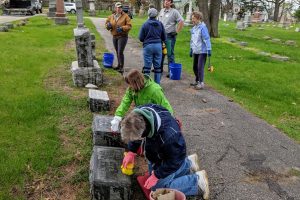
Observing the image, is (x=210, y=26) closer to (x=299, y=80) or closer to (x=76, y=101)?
(x=299, y=80)

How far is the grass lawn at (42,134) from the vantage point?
12.9ft

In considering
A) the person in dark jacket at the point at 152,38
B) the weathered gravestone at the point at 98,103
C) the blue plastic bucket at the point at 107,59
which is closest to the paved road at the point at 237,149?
the person in dark jacket at the point at 152,38

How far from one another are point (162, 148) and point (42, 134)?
2.41 meters

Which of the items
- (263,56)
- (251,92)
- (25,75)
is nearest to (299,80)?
(251,92)

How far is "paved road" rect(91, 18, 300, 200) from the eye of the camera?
13.5ft

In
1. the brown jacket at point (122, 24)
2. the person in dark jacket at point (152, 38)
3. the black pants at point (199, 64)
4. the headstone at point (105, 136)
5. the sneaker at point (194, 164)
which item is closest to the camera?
the sneaker at point (194, 164)

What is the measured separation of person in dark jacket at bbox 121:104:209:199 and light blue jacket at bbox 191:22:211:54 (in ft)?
14.3

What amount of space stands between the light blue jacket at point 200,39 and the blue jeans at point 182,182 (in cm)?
452

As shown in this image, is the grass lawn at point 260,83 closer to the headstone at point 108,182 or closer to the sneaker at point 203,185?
the sneaker at point 203,185

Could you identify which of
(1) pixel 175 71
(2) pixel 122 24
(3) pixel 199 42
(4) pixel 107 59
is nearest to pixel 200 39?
(3) pixel 199 42

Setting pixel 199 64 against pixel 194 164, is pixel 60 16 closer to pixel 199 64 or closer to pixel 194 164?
pixel 199 64

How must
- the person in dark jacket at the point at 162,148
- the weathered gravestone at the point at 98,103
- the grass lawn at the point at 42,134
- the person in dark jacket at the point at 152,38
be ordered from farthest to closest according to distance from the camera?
the person in dark jacket at the point at 152,38, the weathered gravestone at the point at 98,103, the grass lawn at the point at 42,134, the person in dark jacket at the point at 162,148

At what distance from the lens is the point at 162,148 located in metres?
3.43

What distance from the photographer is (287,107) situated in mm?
7461
